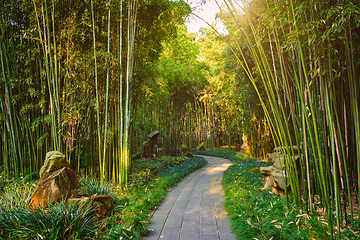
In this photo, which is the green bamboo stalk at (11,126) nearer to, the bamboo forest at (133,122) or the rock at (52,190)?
the bamboo forest at (133,122)

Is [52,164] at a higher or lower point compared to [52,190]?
higher

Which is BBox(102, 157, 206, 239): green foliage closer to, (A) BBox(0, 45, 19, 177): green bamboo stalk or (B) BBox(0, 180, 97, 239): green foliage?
(B) BBox(0, 180, 97, 239): green foliage

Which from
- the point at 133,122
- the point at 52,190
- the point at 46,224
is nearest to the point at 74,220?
the point at 46,224

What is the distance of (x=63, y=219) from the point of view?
170 cm

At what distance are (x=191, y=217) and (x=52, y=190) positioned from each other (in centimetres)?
139

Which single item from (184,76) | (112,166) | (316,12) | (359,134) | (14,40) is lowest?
(112,166)

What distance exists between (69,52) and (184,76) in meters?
4.86

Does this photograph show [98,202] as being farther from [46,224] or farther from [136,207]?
[46,224]

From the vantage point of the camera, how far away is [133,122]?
3604mm

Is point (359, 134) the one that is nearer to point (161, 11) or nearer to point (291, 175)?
point (291, 175)

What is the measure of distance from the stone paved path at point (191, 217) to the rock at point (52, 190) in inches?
35.0

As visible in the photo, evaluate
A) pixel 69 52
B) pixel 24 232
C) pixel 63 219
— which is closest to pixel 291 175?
pixel 63 219

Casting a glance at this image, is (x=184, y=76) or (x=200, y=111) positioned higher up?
(x=184, y=76)

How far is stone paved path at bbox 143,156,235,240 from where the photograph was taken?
6.20 feet
